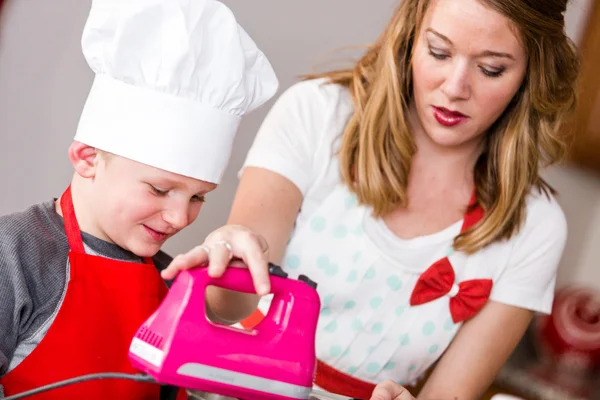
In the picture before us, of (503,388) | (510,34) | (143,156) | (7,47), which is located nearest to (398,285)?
(510,34)

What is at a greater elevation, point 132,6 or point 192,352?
point 132,6

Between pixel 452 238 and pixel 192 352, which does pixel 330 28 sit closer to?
pixel 452 238

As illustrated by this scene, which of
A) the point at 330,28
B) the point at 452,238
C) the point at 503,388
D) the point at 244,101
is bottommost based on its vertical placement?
the point at 503,388

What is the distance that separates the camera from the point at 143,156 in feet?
3.46

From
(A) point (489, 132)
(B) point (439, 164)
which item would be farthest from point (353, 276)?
(A) point (489, 132)

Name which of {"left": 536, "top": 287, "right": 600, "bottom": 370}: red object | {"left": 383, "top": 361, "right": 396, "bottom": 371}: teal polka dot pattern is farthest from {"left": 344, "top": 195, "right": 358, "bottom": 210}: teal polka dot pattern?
{"left": 536, "top": 287, "right": 600, "bottom": 370}: red object

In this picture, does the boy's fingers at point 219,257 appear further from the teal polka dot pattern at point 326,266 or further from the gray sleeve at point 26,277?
the teal polka dot pattern at point 326,266

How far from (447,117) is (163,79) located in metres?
0.60

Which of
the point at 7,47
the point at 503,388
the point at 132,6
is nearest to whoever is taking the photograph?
the point at 132,6

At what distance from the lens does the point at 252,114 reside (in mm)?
1897

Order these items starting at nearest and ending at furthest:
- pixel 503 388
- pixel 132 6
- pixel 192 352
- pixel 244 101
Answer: pixel 192 352, pixel 132 6, pixel 244 101, pixel 503 388

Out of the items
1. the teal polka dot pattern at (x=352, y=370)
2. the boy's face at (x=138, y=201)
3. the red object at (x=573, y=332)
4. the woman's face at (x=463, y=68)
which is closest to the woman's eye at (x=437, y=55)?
the woman's face at (x=463, y=68)

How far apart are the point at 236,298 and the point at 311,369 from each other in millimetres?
338

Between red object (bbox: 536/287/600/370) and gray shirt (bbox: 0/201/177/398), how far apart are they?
5.55ft
